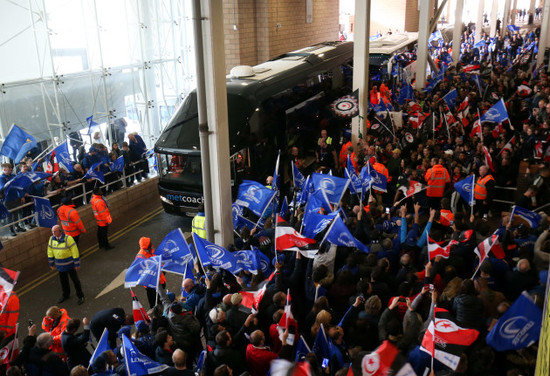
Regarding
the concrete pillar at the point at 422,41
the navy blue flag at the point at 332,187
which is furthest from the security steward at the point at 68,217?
the concrete pillar at the point at 422,41

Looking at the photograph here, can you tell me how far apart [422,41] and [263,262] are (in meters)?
18.6

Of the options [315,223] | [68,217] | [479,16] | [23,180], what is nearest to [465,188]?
[315,223]

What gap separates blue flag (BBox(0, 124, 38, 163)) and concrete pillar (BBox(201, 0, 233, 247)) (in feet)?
16.5

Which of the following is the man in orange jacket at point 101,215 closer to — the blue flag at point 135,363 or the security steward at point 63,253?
the security steward at point 63,253

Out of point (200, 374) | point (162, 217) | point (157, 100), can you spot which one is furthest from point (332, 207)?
point (157, 100)

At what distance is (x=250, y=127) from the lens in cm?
1305

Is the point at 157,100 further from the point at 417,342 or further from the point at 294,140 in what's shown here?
the point at 417,342

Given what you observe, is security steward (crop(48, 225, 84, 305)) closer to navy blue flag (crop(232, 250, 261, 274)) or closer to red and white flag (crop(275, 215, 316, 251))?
navy blue flag (crop(232, 250, 261, 274))

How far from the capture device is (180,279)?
10562mm

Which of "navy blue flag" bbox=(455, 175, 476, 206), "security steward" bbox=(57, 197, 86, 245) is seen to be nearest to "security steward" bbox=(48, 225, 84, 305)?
"security steward" bbox=(57, 197, 86, 245)

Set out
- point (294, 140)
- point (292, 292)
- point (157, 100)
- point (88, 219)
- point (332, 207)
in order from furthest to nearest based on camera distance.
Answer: point (157, 100), point (294, 140), point (88, 219), point (332, 207), point (292, 292)

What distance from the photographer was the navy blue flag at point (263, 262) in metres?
7.76

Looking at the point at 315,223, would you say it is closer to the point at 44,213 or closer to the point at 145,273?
the point at 145,273

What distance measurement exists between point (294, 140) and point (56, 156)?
6.58 metres
